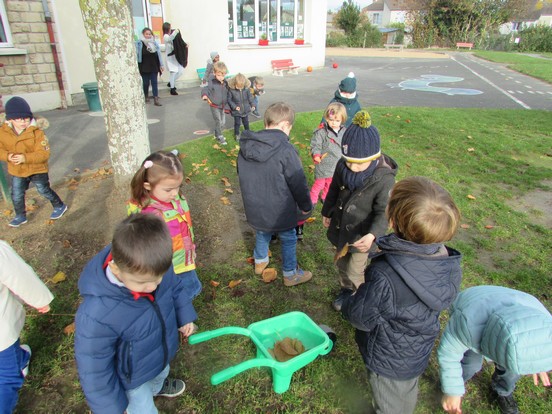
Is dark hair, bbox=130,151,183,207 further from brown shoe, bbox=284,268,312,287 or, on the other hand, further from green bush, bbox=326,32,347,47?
green bush, bbox=326,32,347,47

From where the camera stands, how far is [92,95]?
32.3 ft

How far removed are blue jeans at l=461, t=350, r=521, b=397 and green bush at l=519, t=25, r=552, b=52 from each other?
46.1 m

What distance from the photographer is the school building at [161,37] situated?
9055 millimetres

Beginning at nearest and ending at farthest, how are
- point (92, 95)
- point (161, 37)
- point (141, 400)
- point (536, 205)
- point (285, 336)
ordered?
point (141, 400) → point (285, 336) → point (536, 205) → point (92, 95) → point (161, 37)

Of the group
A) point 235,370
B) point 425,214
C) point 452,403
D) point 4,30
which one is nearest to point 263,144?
point 425,214

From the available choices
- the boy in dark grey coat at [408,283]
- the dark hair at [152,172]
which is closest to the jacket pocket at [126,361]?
the dark hair at [152,172]

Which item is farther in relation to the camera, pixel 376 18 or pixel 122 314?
pixel 376 18

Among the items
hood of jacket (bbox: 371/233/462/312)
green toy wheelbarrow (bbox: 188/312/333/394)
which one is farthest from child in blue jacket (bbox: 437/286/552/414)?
green toy wheelbarrow (bbox: 188/312/333/394)

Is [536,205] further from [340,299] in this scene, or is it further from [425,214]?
[425,214]

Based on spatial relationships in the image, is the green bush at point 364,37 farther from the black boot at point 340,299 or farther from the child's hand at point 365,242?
the child's hand at point 365,242

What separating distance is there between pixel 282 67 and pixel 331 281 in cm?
1584

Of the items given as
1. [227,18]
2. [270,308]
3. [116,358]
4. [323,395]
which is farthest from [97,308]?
[227,18]

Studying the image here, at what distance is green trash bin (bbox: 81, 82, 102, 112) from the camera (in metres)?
9.77

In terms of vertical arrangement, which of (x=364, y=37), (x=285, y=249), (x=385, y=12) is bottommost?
(x=285, y=249)
